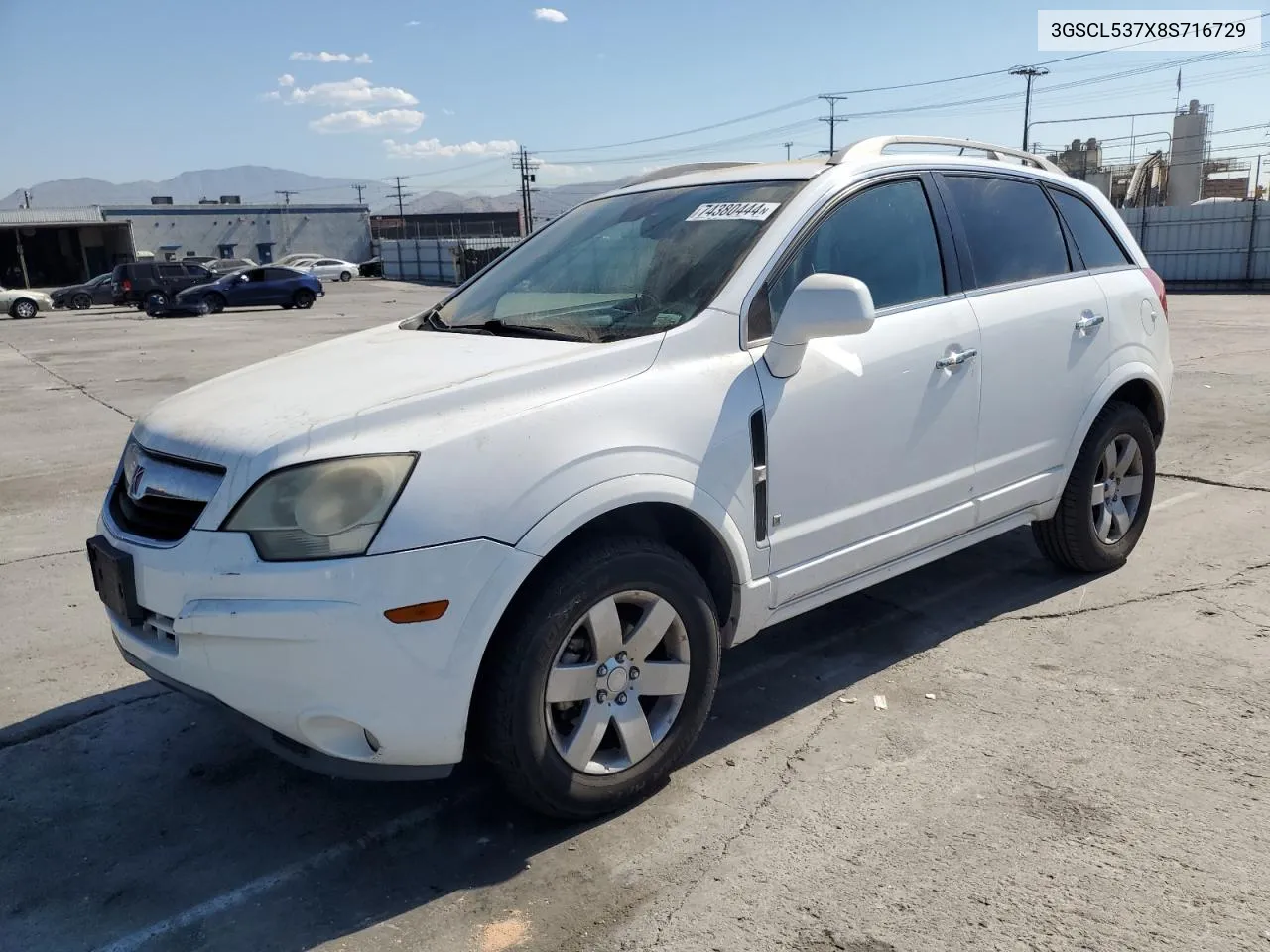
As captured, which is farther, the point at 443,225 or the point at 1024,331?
the point at 443,225

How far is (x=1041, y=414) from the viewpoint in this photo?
13.6 feet

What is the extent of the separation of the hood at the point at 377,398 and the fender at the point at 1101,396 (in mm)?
2228

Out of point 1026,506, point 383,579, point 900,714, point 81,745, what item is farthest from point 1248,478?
point 81,745

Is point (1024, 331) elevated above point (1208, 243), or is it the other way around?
point (1024, 331)

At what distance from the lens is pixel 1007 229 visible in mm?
4230

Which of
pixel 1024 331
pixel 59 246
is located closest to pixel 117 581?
pixel 1024 331

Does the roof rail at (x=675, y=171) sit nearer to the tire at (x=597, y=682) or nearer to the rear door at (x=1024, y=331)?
the rear door at (x=1024, y=331)

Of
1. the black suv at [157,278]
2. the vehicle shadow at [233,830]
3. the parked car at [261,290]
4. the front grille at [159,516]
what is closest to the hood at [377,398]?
the front grille at [159,516]

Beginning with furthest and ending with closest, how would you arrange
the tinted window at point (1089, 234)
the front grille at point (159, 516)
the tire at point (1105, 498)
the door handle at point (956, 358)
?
the tinted window at point (1089, 234)
the tire at point (1105, 498)
the door handle at point (956, 358)
the front grille at point (159, 516)

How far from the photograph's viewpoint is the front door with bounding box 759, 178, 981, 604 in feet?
10.7

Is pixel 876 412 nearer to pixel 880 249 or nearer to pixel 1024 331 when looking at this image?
pixel 880 249

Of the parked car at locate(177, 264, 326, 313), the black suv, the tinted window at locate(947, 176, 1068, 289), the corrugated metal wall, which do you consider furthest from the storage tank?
the tinted window at locate(947, 176, 1068, 289)

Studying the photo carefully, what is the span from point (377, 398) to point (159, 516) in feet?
2.30

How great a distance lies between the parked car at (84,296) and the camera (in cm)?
3728
